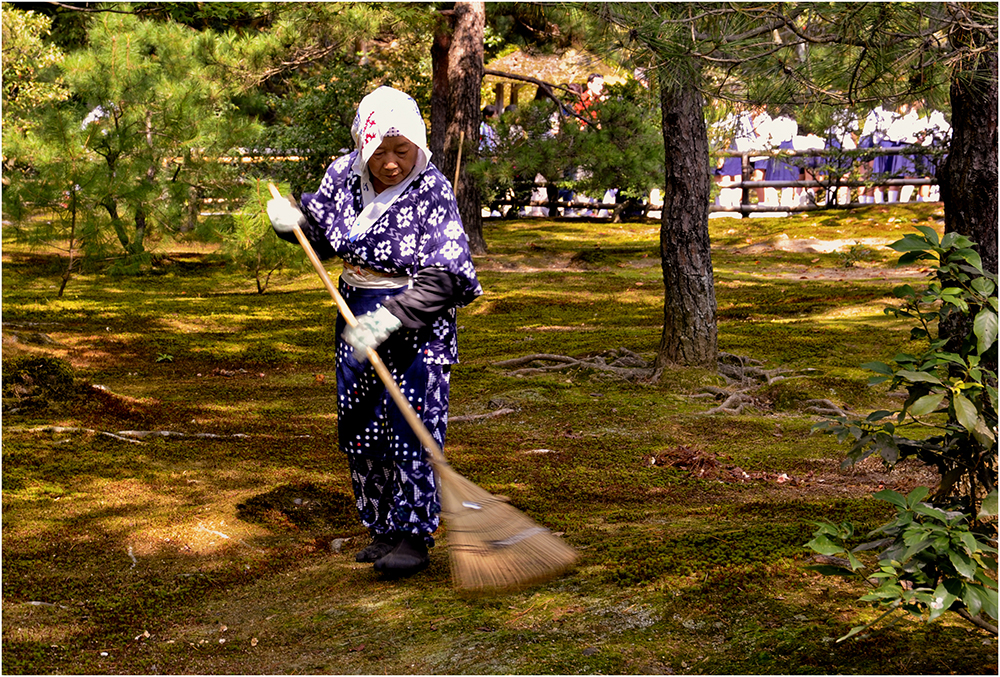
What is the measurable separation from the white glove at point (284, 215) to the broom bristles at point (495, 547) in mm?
1159

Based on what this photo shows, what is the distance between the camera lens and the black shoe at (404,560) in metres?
3.41

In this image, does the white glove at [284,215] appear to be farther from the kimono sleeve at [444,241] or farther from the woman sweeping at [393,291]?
the kimono sleeve at [444,241]

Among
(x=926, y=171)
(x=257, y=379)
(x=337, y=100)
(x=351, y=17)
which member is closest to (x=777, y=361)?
(x=257, y=379)

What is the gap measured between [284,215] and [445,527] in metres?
1.42

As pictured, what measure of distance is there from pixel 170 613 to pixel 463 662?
1102mm

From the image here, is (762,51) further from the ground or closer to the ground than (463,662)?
further from the ground

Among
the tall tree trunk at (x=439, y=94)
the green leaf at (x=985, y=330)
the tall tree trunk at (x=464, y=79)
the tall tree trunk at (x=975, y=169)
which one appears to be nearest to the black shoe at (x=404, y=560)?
the green leaf at (x=985, y=330)

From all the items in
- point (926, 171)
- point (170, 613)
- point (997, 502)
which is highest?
point (926, 171)

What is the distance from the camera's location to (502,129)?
11.5 meters

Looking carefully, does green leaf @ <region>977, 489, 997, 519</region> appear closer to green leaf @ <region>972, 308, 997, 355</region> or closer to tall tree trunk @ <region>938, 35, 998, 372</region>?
green leaf @ <region>972, 308, 997, 355</region>

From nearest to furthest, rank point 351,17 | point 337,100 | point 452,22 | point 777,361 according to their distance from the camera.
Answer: point 777,361
point 351,17
point 452,22
point 337,100

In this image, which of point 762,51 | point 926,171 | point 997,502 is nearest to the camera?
point 997,502

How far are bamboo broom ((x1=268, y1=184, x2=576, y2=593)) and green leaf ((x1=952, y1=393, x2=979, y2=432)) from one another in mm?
1181

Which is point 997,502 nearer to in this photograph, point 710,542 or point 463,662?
point 710,542
